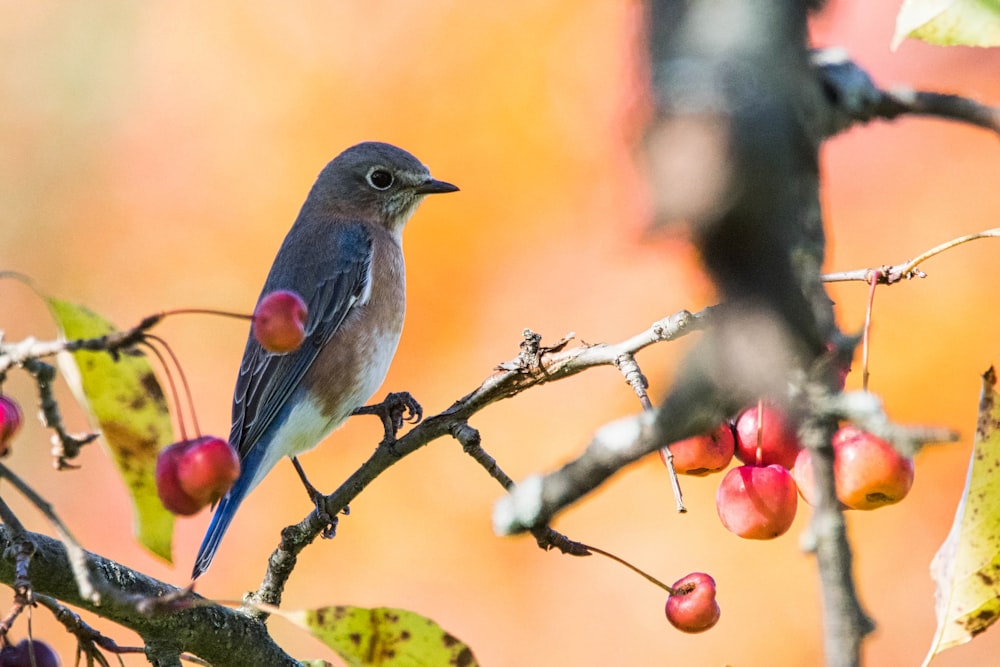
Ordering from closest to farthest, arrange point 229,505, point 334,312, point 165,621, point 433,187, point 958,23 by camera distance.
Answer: point 958,23 < point 165,621 < point 229,505 < point 334,312 < point 433,187

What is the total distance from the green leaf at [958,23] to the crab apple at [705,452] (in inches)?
25.0

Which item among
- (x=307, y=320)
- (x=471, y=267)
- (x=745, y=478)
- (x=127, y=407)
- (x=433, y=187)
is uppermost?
(x=433, y=187)

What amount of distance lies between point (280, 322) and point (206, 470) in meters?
0.22

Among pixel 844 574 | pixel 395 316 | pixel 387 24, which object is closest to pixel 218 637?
pixel 844 574

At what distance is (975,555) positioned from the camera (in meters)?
1.23

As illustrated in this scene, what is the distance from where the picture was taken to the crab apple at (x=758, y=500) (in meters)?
1.60

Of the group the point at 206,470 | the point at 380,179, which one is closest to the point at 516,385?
the point at 206,470

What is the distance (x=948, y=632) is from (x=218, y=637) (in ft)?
3.57

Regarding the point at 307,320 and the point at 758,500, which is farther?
the point at 307,320

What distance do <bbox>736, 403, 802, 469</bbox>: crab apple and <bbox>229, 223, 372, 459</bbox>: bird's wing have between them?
6.37 feet

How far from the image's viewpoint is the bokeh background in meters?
3.43

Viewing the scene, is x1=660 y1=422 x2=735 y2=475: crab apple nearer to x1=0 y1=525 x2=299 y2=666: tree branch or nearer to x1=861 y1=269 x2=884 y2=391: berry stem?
x1=861 y1=269 x2=884 y2=391: berry stem

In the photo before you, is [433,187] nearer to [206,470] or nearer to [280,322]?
[280,322]

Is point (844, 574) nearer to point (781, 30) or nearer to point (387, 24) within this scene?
point (781, 30)
